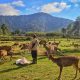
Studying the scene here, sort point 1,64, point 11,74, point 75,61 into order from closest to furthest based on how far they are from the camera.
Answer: point 75,61, point 11,74, point 1,64

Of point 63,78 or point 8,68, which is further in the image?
point 8,68

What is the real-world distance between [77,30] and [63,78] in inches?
6256

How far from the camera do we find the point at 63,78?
14.8 m

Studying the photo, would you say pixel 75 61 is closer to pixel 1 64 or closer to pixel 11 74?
pixel 11 74

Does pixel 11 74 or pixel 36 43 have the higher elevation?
pixel 36 43

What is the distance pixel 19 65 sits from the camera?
783 inches

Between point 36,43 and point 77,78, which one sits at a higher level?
point 36,43

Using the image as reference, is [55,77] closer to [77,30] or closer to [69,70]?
[69,70]

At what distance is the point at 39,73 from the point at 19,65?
3.71m

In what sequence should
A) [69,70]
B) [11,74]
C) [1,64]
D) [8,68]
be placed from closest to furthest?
[11,74] < [69,70] < [8,68] < [1,64]

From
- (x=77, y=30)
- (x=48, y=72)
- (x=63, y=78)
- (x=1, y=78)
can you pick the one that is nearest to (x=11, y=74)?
(x=1, y=78)

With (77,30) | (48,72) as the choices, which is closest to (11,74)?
(48,72)

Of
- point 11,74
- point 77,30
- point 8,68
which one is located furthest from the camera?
point 77,30

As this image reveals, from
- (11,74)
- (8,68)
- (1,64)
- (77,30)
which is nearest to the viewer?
(11,74)
